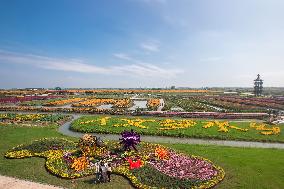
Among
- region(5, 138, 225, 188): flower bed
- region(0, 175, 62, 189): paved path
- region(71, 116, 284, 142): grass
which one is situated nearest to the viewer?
region(0, 175, 62, 189): paved path

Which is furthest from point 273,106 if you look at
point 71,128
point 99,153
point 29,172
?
point 29,172

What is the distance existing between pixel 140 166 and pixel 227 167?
5215mm

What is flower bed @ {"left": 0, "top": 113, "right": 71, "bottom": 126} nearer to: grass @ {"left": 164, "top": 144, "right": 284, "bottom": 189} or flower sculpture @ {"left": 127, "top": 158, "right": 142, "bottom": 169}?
grass @ {"left": 164, "top": 144, "right": 284, "bottom": 189}

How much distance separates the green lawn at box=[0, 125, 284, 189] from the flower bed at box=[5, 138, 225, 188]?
528 millimetres

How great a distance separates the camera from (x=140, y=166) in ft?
56.5

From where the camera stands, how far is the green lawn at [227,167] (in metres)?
15.0

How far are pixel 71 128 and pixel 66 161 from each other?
13.3 metres

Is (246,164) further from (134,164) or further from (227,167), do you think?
(134,164)

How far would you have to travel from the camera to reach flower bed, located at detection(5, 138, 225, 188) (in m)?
15.1

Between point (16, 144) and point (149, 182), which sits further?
point (16, 144)

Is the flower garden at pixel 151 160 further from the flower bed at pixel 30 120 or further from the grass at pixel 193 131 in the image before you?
the flower bed at pixel 30 120

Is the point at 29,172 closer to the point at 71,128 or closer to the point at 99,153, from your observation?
the point at 99,153

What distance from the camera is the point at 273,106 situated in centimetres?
5431

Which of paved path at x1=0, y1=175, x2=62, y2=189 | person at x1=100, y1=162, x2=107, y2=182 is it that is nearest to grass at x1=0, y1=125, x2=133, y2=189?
person at x1=100, y1=162, x2=107, y2=182
